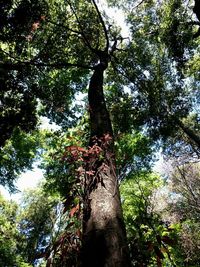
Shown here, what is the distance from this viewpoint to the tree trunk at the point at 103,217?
1.94 metres

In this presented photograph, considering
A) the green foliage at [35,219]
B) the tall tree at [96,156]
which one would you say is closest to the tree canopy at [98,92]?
the tall tree at [96,156]

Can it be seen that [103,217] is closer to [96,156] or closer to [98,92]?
[96,156]

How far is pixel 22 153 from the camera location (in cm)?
Result: 1482

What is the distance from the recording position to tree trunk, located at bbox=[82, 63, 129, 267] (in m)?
1.94

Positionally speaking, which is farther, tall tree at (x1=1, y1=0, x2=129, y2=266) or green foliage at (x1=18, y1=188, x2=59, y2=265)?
green foliage at (x1=18, y1=188, x2=59, y2=265)

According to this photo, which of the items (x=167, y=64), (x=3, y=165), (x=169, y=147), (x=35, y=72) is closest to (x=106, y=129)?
(x=35, y=72)

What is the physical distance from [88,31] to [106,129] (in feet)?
30.2

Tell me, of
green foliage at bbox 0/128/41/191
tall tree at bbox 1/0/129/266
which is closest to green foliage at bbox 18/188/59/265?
green foliage at bbox 0/128/41/191

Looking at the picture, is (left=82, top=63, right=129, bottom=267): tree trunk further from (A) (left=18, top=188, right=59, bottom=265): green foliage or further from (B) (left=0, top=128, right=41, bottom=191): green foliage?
(A) (left=18, top=188, right=59, bottom=265): green foliage

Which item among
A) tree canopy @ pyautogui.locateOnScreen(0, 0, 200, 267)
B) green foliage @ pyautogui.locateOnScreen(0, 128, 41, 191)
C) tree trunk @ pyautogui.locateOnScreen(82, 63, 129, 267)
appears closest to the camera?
tree trunk @ pyautogui.locateOnScreen(82, 63, 129, 267)

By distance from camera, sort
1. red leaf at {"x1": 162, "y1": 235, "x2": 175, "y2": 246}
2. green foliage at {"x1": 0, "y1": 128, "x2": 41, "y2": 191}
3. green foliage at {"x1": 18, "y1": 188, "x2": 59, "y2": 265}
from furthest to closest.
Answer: green foliage at {"x1": 18, "y1": 188, "x2": 59, "y2": 265} < green foliage at {"x1": 0, "y1": 128, "x2": 41, "y2": 191} < red leaf at {"x1": 162, "y1": 235, "x2": 175, "y2": 246}

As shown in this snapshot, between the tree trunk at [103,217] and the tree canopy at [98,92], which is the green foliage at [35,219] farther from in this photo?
the tree trunk at [103,217]

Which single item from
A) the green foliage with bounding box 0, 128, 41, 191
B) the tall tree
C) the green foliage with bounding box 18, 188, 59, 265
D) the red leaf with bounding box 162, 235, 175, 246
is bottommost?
the red leaf with bounding box 162, 235, 175, 246

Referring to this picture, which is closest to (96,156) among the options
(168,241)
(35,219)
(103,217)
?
(103,217)
